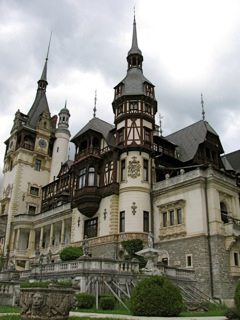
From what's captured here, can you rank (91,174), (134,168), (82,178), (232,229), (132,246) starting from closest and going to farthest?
1. (232,229)
2. (132,246)
3. (134,168)
4. (91,174)
5. (82,178)

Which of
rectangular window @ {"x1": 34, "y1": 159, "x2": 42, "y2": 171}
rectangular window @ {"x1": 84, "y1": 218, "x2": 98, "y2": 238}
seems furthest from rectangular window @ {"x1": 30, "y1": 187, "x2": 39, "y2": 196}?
rectangular window @ {"x1": 84, "y1": 218, "x2": 98, "y2": 238}

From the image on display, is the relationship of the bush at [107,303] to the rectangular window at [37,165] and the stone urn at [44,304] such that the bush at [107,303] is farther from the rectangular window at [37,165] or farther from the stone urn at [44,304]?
the rectangular window at [37,165]

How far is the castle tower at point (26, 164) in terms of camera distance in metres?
55.3

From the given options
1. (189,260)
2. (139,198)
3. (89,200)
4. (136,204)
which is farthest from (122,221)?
(189,260)

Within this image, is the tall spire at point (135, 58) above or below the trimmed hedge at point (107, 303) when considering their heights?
above

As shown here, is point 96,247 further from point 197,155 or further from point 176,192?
point 197,155

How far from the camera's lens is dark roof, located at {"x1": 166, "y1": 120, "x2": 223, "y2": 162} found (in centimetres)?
4025

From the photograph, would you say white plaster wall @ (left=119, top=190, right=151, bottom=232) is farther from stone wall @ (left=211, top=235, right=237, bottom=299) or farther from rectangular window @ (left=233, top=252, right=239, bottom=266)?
rectangular window @ (left=233, top=252, right=239, bottom=266)

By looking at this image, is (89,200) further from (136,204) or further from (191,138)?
(191,138)

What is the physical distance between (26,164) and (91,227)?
75.2 feet

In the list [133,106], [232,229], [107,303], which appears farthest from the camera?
[133,106]

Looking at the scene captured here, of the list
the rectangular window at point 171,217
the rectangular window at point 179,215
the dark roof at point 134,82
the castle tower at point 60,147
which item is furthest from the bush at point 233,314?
the castle tower at point 60,147

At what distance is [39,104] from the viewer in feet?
217

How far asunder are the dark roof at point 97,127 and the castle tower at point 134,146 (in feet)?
8.89
